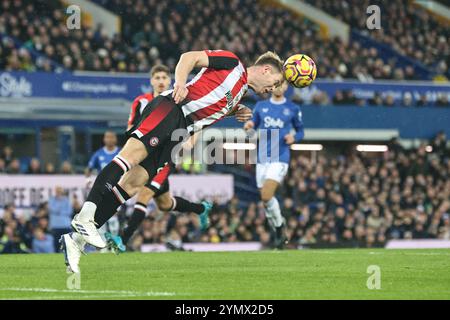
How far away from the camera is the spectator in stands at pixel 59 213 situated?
2172 centimetres

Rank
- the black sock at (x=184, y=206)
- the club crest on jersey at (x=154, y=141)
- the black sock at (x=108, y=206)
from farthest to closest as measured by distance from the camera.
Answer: the black sock at (x=184, y=206), the black sock at (x=108, y=206), the club crest on jersey at (x=154, y=141)

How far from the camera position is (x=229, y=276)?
10664 mm

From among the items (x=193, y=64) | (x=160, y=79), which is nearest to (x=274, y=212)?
(x=160, y=79)

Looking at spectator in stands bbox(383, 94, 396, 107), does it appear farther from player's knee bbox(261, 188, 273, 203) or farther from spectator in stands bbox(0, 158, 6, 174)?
player's knee bbox(261, 188, 273, 203)

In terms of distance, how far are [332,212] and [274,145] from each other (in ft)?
31.7

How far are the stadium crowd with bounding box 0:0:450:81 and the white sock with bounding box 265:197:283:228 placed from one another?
13.0 meters

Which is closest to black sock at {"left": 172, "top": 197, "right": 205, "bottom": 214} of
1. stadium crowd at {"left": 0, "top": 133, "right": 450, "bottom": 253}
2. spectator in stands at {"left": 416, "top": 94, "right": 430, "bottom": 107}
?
stadium crowd at {"left": 0, "top": 133, "right": 450, "bottom": 253}

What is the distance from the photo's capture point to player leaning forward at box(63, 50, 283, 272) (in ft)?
33.6

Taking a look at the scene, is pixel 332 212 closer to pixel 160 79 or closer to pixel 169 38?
pixel 169 38

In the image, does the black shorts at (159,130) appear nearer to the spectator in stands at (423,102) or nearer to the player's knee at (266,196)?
the player's knee at (266,196)

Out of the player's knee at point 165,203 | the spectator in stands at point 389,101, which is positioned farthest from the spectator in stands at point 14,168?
the spectator in stands at point 389,101

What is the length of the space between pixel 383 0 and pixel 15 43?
1709 centimetres

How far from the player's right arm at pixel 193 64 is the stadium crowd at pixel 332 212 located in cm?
732
